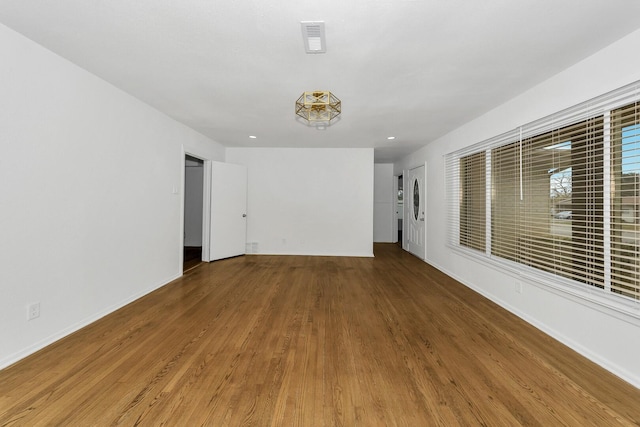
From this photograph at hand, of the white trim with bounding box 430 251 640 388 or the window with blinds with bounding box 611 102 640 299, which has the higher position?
the window with blinds with bounding box 611 102 640 299

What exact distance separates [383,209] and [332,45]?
20.2 feet

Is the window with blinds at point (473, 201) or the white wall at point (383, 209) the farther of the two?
the white wall at point (383, 209)

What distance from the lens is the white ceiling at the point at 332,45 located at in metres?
1.68

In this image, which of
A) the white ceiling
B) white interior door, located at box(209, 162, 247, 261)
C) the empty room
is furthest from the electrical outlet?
white interior door, located at box(209, 162, 247, 261)

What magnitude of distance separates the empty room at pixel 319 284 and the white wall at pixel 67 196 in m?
0.02

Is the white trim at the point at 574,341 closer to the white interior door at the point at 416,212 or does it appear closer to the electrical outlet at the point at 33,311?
the white interior door at the point at 416,212

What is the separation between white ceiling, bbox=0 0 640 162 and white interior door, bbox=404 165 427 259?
247cm

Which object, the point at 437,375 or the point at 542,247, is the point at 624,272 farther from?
the point at 437,375

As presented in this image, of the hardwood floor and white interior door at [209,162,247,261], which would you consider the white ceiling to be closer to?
white interior door at [209,162,247,261]

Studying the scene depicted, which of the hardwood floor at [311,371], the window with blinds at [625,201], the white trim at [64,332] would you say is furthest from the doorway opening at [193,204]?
the window with blinds at [625,201]

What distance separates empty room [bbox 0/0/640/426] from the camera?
167 cm

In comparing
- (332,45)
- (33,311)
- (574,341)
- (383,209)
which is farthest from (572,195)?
(383,209)

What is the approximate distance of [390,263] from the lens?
526cm

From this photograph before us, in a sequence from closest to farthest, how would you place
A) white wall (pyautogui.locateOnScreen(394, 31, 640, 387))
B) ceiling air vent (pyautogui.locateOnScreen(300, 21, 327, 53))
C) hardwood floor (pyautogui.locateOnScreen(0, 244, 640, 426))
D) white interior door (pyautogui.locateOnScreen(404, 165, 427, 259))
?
hardwood floor (pyautogui.locateOnScreen(0, 244, 640, 426))
ceiling air vent (pyautogui.locateOnScreen(300, 21, 327, 53))
white wall (pyautogui.locateOnScreen(394, 31, 640, 387))
white interior door (pyautogui.locateOnScreen(404, 165, 427, 259))
